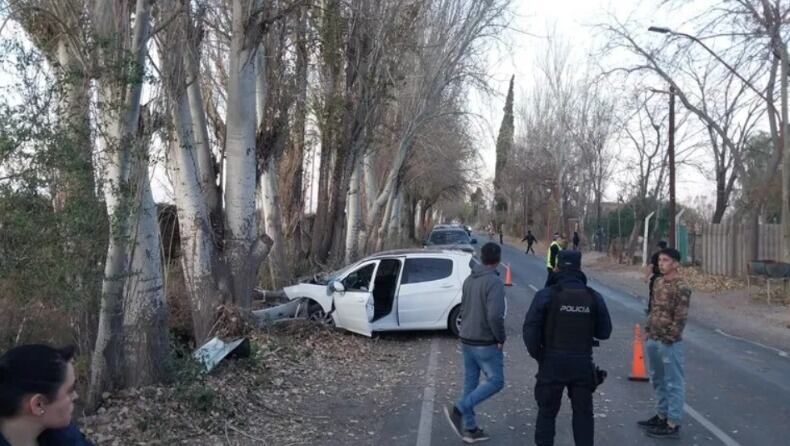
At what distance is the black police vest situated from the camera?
628 cm

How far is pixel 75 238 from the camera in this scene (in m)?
6.90

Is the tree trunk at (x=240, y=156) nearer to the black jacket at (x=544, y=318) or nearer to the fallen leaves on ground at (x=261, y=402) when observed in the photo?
the fallen leaves on ground at (x=261, y=402)

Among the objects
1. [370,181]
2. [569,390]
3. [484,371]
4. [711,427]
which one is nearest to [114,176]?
[484,371]

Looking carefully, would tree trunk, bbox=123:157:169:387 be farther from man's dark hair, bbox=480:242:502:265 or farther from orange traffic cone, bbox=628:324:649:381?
orange traffic cone, bbox=628:324:649:381

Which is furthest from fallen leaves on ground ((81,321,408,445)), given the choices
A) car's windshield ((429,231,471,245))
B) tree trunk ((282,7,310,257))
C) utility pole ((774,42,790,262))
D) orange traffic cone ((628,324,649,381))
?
car's windshield ((429,231,471,245))

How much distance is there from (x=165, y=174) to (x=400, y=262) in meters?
4.69

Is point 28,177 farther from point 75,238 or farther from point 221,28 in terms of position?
point 221,28

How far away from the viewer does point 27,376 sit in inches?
109

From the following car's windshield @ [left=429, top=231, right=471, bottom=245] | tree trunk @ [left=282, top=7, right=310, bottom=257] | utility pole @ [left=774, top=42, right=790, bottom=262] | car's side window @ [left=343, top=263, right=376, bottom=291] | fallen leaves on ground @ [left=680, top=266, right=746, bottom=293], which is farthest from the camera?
car's windshield @ [left=429, top=231, right=471, bottom=245]

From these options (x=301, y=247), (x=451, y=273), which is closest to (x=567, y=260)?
(x=451, y=273)

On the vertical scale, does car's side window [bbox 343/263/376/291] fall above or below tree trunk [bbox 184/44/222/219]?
below

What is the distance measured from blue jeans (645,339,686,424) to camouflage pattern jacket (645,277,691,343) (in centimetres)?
8

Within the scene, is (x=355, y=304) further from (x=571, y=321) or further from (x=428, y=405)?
(x=571, y=321)

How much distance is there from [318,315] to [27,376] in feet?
38.3
